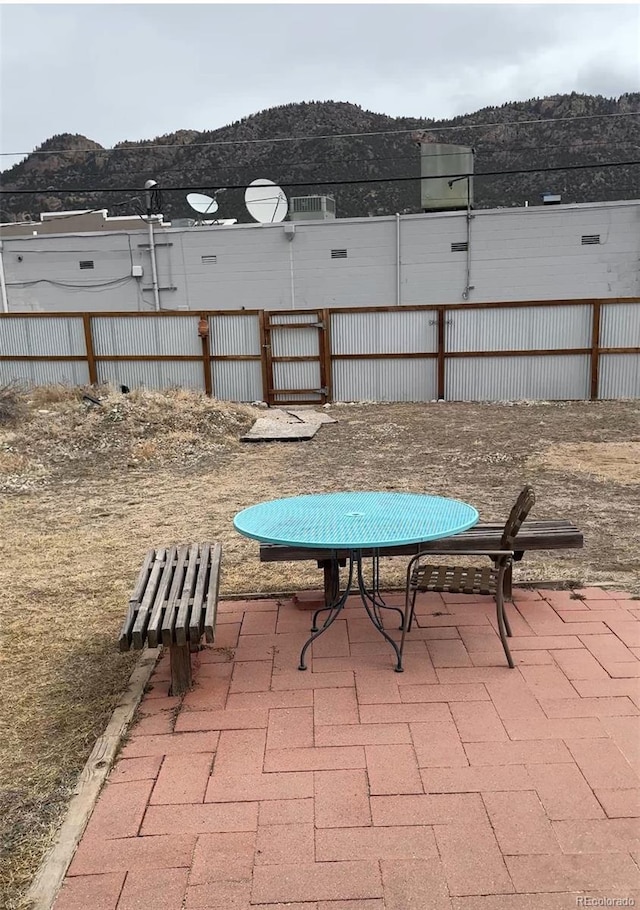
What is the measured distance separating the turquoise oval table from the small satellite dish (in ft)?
63.4

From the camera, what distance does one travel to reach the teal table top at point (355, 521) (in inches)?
121

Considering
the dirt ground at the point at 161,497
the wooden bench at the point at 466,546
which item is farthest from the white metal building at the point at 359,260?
the wooden bench at the point at 466,546

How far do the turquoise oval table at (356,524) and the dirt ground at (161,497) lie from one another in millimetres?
761

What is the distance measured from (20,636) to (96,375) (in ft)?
34.1

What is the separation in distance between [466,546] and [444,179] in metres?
17.5

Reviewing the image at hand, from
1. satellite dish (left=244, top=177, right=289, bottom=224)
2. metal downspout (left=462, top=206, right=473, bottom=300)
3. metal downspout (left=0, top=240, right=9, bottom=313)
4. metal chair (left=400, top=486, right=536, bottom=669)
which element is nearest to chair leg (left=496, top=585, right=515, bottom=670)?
metal chair (left=400, top=486, right=536, bottom=669)

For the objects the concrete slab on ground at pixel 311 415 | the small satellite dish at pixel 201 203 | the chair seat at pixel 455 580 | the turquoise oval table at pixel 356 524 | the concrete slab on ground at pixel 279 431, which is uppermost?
the small satellite dish at pixel 201 203

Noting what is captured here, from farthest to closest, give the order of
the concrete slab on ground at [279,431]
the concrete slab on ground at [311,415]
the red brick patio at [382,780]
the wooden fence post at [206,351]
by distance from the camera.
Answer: the wooden fence post at [206,351] < the concrete slab on ground at [311,415] < the concrete slab on ground at [279,431] < the red brick patio at [382,780]

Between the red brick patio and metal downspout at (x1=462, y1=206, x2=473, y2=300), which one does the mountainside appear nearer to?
metal downspout at (x1=462, y1=206, x2=473, y2=300)

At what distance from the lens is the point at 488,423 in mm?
10547

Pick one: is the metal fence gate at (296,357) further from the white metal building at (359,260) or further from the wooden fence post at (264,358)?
the white metal building at (359,260)

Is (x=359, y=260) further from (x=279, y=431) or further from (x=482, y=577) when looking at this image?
(x=482, y=577)

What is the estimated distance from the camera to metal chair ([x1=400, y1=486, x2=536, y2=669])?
3221 mm

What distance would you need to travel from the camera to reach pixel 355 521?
3408 mm
